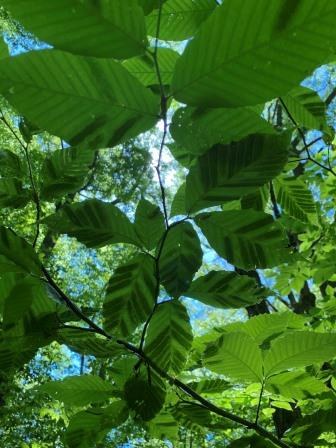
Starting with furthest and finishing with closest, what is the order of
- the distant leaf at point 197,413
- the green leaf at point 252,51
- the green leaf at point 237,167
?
1. the distant leaf at point 197,413
2. the green leaf at point 237,167
3. the green leaf at point 252,51

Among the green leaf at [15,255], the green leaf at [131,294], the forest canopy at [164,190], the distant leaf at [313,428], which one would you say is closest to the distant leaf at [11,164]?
the forest canopy at [164,190]

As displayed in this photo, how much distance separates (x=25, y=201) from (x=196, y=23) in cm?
40

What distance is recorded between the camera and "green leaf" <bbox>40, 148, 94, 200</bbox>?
2.34 feet

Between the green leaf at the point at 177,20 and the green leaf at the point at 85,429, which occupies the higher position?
the green leaf at the point at 177,20

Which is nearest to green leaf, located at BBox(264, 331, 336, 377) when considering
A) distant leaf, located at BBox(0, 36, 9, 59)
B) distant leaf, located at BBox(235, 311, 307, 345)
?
distant leaf, located at BBox(235, 311, 307, 345)

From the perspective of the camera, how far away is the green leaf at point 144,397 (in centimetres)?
63

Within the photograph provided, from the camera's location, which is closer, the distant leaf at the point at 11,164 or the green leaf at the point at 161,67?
the green leaf at the point at 161,67

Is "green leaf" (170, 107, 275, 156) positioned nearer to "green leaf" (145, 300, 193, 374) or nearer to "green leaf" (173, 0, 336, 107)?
"green leaf" (173, 0, 336, 107)

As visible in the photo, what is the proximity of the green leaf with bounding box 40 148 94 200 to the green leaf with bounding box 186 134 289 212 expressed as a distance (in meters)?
0.27

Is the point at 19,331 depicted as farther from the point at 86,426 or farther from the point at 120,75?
the point at 120,75

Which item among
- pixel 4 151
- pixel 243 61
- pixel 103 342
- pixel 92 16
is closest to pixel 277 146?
pixel 243 61

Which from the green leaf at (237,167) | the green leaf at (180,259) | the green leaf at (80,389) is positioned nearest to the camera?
the green leaf at (237,167)

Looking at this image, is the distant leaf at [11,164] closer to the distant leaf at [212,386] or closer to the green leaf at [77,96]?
the green leaf at [77,96]

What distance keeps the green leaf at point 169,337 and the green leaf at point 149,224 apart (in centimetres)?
11
